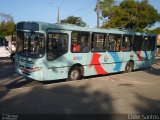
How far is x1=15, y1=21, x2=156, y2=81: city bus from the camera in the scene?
39.5ft

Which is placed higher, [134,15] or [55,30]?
[134,15]

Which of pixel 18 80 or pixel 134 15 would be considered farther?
pixel 134 15

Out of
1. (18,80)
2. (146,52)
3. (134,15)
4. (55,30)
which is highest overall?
(134,15)

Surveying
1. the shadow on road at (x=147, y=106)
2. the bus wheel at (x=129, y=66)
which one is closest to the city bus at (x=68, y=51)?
the bus wheel at (x=129, y=66)

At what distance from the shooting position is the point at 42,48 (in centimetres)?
1197

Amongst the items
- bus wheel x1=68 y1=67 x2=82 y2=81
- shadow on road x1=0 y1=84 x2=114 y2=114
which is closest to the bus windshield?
shadow on road x1=0 y1=84 x2=114 y2=114

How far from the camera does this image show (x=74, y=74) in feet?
45.1

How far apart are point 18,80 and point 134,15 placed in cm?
3261

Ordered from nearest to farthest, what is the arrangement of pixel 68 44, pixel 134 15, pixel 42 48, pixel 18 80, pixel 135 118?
pixel 135 118
pixel 42 48
pixel 68 44
pixel 18 80
pixel 134 15

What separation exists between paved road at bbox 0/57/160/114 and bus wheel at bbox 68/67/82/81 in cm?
118

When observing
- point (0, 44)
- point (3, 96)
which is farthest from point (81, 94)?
point (0, 44)

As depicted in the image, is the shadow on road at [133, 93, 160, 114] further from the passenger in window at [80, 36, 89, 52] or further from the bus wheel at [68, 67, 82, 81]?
the passenger in window at [80, 36, 89, 52]

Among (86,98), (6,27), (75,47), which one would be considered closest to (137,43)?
(75,47)

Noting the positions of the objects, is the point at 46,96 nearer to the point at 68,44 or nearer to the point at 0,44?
the point at 68,44
